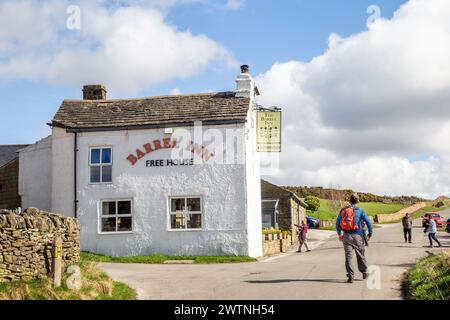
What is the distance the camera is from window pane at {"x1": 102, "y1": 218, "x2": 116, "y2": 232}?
73.6ft

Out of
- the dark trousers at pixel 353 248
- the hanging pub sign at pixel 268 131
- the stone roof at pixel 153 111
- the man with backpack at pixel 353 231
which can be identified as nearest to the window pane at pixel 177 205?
the stone roof at pixel 153 111

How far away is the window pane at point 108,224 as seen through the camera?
73.6 ft

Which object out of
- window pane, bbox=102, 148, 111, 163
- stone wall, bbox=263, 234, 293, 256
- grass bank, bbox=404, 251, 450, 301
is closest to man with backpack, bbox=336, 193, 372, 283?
grass bank, bbox=404, 251, 450, 301

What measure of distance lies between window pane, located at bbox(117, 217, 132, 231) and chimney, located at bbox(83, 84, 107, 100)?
22.7 feet

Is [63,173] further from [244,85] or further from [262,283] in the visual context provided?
[262,283]

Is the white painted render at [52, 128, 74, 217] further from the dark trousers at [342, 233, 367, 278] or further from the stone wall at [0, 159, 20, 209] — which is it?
the dark trousers at [342, 233, 367, 278]

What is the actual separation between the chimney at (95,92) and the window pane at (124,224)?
22.7 ft

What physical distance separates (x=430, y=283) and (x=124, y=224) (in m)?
14.2

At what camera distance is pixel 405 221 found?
95.3ft

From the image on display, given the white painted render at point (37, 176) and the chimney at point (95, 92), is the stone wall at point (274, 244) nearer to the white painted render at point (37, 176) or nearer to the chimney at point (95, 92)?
the white painted render at point (37, 176)

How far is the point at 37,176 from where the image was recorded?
24.7 meters

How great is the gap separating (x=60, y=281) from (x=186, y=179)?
1098 cm
